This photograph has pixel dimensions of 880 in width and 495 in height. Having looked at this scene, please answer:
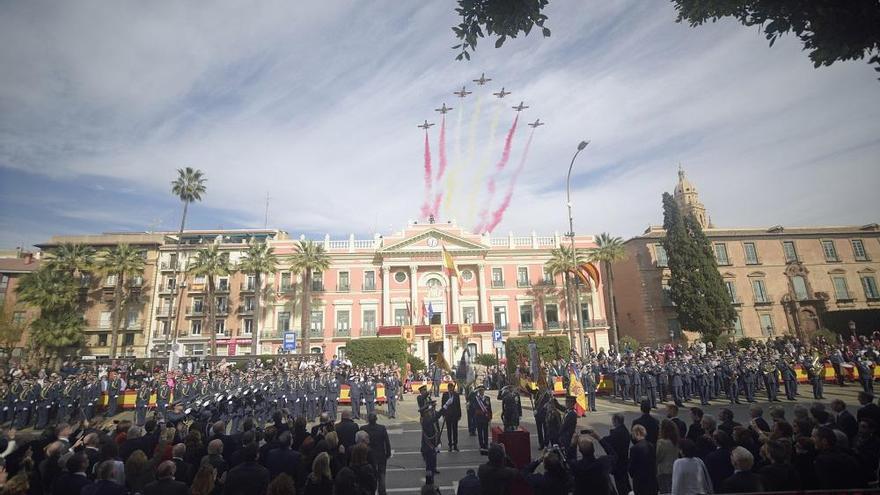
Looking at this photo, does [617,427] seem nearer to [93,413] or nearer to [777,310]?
[93,413]

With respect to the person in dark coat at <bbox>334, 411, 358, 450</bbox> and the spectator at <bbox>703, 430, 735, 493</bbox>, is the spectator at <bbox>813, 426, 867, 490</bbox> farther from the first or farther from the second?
the person in dark coat at <bbox>334, 411, 358, 450</bbox>

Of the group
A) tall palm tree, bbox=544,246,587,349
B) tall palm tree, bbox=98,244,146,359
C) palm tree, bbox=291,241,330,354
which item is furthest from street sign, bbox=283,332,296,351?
tall palm tree, bbox=544,246,587,349

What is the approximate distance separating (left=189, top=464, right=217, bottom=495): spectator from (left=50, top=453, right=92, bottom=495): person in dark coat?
1524 mm

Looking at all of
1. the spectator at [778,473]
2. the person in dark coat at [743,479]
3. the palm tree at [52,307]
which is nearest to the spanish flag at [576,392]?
the spectator at [778,473]

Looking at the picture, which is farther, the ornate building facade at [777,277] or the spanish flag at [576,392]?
the ornate building facade at [777,277]

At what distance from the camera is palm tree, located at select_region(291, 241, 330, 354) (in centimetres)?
4641

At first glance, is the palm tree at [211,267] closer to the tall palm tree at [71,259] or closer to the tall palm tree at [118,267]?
the tall palm tree at [118,267]

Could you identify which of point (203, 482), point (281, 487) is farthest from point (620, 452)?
point (203, 482)

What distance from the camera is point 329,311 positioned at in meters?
48.8

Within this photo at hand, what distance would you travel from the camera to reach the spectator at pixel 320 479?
6.00 meters

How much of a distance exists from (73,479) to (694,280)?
46.3m

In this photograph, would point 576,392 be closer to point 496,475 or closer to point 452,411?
point 452,411

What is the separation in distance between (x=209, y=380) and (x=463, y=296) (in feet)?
97.7

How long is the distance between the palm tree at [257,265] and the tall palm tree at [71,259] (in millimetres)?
15682
